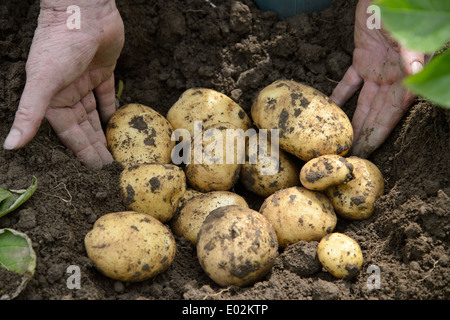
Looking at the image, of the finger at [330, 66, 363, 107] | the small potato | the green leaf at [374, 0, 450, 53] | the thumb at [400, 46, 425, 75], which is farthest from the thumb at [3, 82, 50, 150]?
the thumb at [400, 46, 425, 75]

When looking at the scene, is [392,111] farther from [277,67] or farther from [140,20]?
[140,20]

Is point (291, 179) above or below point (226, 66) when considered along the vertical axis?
below

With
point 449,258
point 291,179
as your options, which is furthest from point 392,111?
point 449,258

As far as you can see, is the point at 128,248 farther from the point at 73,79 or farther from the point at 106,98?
the point at 106,98

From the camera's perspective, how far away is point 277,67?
279cm

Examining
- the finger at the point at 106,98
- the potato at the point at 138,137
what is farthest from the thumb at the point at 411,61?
the finger at the point at 106,98

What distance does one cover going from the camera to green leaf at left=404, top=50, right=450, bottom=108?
978mm

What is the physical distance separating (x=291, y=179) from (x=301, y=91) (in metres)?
0.48

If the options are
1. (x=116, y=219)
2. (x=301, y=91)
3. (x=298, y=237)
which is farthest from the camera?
(x=301, y=91)

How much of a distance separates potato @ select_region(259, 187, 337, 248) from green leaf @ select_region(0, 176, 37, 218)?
108 cm

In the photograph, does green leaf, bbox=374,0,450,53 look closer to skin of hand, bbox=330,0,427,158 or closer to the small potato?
the small potato

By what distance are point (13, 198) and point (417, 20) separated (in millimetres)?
1716

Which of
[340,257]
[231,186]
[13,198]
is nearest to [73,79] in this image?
[13,198]

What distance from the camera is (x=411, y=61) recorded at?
2201 mm
